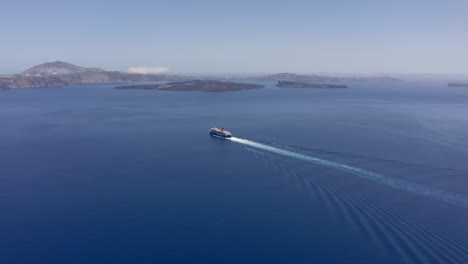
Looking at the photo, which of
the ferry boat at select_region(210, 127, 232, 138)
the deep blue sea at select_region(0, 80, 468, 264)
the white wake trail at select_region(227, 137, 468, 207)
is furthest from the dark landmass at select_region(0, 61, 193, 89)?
the white wake trail at select_region(227, 137, 468, 207)

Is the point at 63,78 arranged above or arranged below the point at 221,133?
above

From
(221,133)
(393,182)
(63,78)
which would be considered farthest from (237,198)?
(63,78)

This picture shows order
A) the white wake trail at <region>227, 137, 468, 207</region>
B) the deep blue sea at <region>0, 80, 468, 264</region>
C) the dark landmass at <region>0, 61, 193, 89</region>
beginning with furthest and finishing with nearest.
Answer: the dark landmass at <region>0, 61, 193, 89</region>
the white wake trail at <region>227, 137, 468, 207</region>
the deep blue sea at <region>0, 80, 468, 264</region>

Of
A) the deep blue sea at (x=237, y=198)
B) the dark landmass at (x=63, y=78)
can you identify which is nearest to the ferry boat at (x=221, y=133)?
the deep blue sea at (x=237, y=198)

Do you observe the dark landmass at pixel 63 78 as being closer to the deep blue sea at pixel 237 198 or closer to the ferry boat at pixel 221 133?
the deep blue sea at pixel 237 198

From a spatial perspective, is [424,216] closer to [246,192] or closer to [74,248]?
[246,192]

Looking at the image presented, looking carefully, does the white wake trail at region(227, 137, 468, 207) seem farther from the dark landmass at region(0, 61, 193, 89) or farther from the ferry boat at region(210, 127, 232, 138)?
the dark landmass at region(0, 61, 193, 89)

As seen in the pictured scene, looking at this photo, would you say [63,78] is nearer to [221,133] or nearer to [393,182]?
[221,133]

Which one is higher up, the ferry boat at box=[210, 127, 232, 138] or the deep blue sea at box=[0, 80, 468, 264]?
the ferry boat at box=[210, 127, 232, 138]

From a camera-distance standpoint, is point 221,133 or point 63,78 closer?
point 221,133
